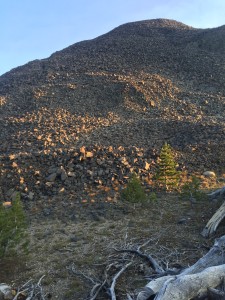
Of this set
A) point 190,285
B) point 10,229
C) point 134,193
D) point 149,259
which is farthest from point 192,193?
point 190,285

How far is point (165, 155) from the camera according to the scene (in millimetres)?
15336

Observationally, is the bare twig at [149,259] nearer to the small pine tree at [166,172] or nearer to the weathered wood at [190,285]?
the weathered wood at [190,285]

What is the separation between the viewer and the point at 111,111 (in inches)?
1193

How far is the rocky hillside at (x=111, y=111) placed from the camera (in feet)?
54.0

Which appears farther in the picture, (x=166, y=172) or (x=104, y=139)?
(x=104, y=139)

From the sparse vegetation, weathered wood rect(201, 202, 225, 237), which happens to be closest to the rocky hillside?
the sparse vegetation

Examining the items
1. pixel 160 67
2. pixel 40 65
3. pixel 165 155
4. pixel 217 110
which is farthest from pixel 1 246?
pixel 40 65

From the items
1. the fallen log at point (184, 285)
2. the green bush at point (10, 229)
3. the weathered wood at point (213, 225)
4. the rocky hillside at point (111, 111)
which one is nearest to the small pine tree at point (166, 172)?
the rocky hillside at point (111, 111)

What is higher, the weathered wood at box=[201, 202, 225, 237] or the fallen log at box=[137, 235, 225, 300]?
the fallen log at box=[137, 235, 225, 300]

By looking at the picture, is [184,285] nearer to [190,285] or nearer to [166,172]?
[190,285]

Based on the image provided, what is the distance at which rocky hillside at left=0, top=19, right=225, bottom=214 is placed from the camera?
1645cm

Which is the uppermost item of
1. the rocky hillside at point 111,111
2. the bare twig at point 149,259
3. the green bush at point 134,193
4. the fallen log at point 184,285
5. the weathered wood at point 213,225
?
the rocky hillside at point 111,111

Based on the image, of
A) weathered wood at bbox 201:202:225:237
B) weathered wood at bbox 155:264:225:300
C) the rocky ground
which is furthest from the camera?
the rocky ground

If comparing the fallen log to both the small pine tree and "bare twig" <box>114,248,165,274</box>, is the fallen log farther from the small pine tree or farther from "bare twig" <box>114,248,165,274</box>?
the small pine tree
